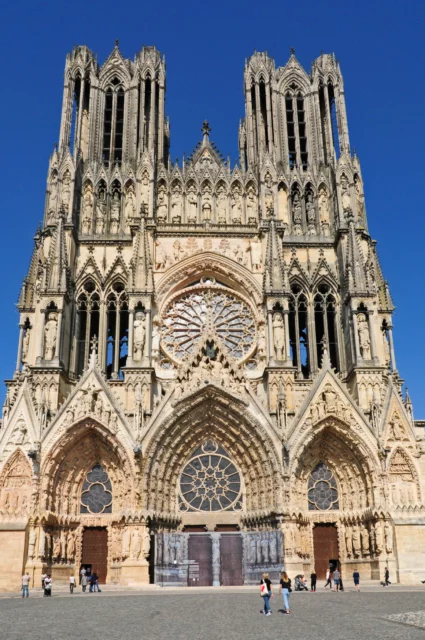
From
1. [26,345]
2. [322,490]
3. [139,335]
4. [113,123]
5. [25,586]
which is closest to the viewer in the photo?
[25,586]

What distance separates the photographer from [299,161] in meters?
34.0

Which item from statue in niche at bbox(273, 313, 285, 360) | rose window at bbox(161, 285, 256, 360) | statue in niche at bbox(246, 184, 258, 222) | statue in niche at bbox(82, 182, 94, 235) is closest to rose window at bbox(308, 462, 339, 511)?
statue in niche at bbox(273, 313, 285, 360)

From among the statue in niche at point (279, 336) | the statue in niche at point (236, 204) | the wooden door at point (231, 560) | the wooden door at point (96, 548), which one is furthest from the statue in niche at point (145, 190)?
the wooden door at point (231, 560)

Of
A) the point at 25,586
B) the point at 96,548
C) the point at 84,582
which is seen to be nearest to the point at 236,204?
the point at 96,548

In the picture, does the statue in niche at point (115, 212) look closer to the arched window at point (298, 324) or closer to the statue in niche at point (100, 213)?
the statue in niche at point (100, 213)

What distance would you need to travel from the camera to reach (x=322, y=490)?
26172mm

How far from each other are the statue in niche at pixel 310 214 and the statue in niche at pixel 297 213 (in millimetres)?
403

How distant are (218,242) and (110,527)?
543 inches

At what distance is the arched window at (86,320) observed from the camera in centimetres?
2923

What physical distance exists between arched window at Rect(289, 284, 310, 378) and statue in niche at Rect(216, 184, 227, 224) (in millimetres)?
4931

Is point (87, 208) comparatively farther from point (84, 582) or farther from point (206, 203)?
point (84, 582)

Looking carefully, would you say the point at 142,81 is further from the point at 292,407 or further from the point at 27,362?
the point at 292,407

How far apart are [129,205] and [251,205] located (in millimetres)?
6001

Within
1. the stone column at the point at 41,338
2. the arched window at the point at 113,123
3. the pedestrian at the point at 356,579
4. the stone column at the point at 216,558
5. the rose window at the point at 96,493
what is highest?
the arched window at the point at 113,123
